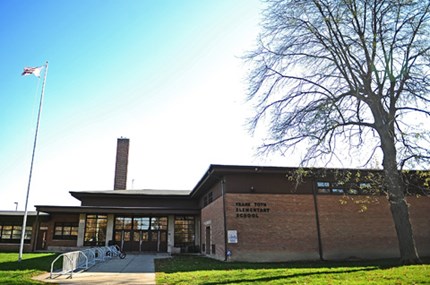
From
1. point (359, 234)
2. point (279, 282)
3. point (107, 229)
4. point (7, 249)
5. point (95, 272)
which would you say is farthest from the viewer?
point (7, 249)

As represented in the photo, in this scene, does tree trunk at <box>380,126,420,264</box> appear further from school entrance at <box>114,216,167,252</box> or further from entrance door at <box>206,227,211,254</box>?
school entrance at <box>114,216,167,252</box>

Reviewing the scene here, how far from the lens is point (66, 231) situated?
105 feet

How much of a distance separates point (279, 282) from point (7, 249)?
31.0 meters

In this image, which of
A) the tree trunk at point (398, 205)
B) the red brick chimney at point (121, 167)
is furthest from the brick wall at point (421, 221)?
the red brick chimney at point (121, 167)

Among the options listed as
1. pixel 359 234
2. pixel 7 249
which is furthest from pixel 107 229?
pixel 359 234

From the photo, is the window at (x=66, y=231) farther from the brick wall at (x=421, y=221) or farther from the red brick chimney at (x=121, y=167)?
the brick wall at (x=421, y=221)

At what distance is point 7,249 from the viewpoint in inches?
1267

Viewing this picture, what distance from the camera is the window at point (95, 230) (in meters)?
30.0

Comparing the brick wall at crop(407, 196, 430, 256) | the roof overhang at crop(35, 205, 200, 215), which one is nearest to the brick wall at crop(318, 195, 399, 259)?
the brick wall at crop(407, 196, 430, 256)

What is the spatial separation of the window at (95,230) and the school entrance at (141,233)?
1.06 metres

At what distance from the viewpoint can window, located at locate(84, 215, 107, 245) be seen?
30.0 metres

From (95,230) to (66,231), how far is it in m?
3.66

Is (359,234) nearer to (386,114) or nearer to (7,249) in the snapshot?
(386,114)

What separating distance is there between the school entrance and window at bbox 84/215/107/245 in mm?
1057
